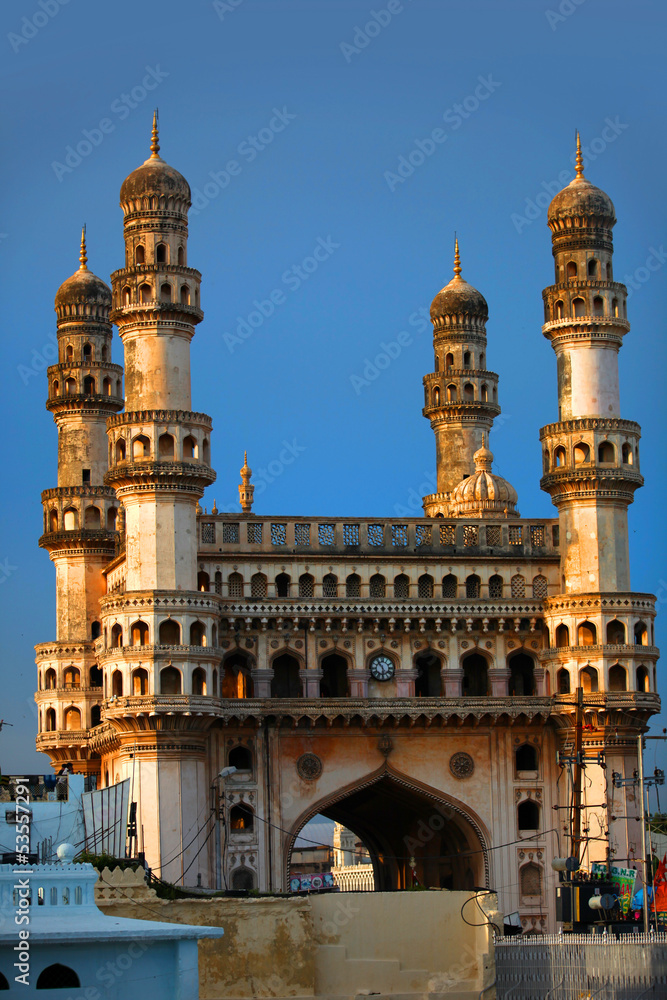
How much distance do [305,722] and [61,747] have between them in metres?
9.44

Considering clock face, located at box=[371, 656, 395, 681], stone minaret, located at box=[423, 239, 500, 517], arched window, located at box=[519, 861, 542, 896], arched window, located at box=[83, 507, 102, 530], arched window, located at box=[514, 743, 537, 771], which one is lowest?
arched window, located at box=[519, 861, 542, 896]

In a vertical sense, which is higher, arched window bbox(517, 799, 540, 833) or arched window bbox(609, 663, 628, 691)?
arched window bbox(609, 663, 628, 691)

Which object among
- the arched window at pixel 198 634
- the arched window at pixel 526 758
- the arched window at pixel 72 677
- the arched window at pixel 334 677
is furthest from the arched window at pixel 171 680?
the arched window at pixel 526 758

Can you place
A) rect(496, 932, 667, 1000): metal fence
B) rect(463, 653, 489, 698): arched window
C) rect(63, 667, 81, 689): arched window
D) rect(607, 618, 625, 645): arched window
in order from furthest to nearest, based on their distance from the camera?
rect(63, 667, 81, 689): arched window → rect(463, 653, 489, 698): arched window → rect(607, 618, 625, 645): arched window → rect(496, 932, 667, 1000): metal fence

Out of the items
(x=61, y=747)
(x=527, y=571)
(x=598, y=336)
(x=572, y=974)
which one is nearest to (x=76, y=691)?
(x=61, y=747)

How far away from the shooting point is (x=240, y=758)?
158 ft

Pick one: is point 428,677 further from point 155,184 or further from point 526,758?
point 155,184

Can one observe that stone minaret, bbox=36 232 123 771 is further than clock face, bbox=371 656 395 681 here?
Yes

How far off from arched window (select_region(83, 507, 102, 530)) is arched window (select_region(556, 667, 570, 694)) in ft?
47.5

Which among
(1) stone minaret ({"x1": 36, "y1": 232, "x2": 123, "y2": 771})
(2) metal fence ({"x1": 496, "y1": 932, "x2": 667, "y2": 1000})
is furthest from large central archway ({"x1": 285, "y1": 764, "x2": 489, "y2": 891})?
(2) metal fence ({"x1": 496, "y1": 932, "x2": 667, "y2": 1000})

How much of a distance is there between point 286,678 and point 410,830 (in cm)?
746

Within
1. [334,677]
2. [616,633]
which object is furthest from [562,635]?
[334,677]

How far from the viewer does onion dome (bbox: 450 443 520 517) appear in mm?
55094

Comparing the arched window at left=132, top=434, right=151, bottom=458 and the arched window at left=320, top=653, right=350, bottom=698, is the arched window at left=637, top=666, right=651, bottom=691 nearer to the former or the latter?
the arched window at left=320, top=653, right=350, bottom=698
